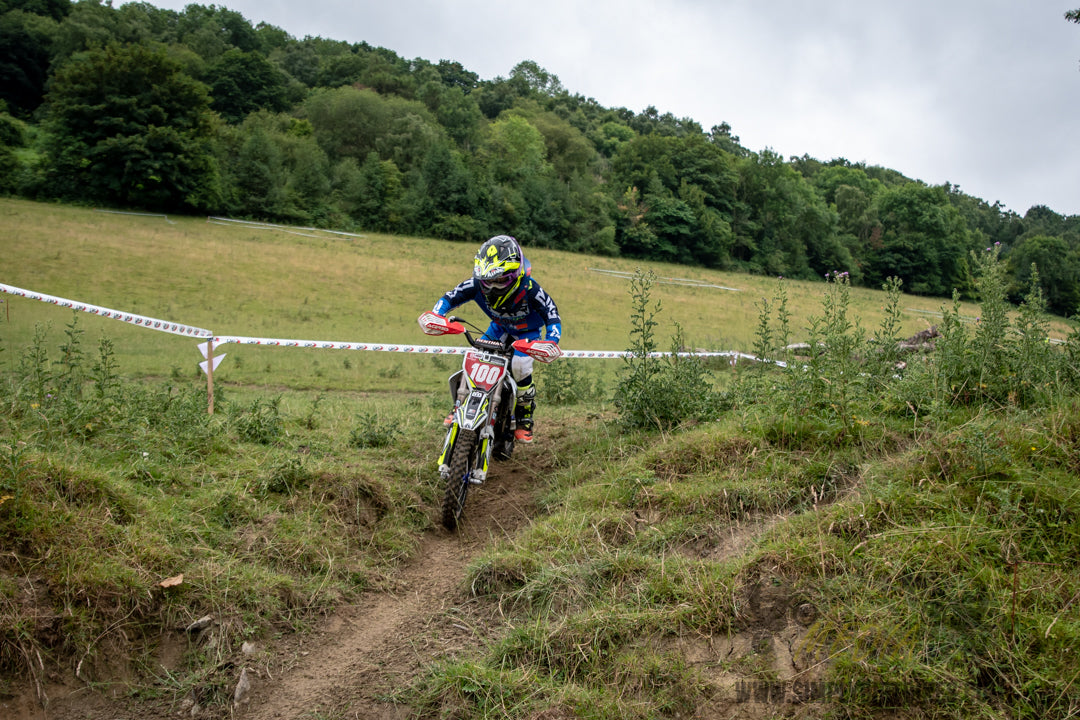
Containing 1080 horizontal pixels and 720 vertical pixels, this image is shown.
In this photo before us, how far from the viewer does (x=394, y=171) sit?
51.9m

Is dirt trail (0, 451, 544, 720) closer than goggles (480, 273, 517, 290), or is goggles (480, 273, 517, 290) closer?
dirt trail (0, 451, 544, 720)

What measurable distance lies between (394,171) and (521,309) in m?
47.7

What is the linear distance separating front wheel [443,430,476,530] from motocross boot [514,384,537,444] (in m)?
1.41

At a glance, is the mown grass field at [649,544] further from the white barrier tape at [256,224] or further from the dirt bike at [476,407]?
the white barrier tape at [256,224]

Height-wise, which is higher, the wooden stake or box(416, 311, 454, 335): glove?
box(416, 311, 454, 335): glove

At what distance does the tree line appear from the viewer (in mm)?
34875

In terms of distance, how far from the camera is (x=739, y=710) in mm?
3303

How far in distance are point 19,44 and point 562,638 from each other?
220ft

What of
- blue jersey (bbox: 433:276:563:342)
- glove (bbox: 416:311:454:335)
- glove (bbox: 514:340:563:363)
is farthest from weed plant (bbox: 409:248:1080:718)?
glove (bbox: 416:311:454:335)

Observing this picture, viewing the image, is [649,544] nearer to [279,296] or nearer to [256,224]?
[279,296]

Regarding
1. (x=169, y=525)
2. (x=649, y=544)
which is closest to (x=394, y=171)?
(x=169, y=525)

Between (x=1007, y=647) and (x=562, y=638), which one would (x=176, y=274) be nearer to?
(x=562, y=638)

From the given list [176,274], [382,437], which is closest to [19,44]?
[176,274]

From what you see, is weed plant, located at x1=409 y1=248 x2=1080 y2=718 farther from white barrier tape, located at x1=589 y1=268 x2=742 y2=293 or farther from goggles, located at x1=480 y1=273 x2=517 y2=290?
white barrier tape, located at x1=589 y1=268 x2=742 y2=293
